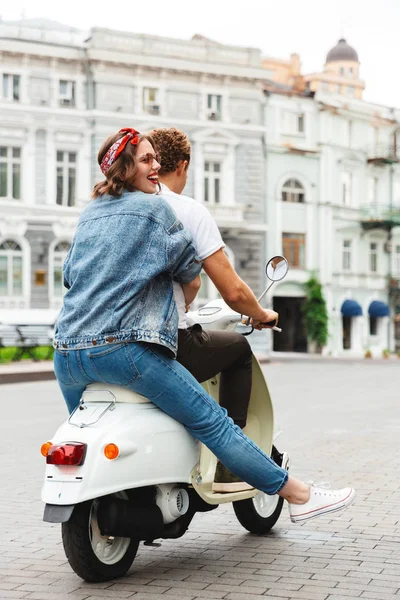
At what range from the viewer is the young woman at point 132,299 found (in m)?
4.06

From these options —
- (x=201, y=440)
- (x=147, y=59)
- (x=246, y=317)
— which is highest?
(x=147, y=59)

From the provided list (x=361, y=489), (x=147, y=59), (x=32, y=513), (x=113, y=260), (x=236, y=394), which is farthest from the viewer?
(x=147, y=59)

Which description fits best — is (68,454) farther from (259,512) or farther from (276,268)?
(259,512)

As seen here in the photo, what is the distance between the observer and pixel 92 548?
13.3 feet

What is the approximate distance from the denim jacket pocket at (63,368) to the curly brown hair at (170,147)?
99 cm

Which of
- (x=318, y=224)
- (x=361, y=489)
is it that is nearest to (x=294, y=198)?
(x=318, y=224)

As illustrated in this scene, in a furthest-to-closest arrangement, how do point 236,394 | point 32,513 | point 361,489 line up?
point 361,489 < point 32,513 < point 236,394

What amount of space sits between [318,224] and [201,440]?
41866 mm

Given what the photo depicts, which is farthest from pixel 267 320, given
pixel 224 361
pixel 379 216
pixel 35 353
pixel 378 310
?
pixel 379 216

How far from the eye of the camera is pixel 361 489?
271 inches

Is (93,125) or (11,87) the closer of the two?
(11,87)

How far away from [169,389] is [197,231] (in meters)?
0.68

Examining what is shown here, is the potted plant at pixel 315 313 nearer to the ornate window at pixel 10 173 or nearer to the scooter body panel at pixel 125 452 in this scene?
the ornate window at pixel 10 173

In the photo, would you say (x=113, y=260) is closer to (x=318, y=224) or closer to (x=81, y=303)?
(x=81, y=303)
